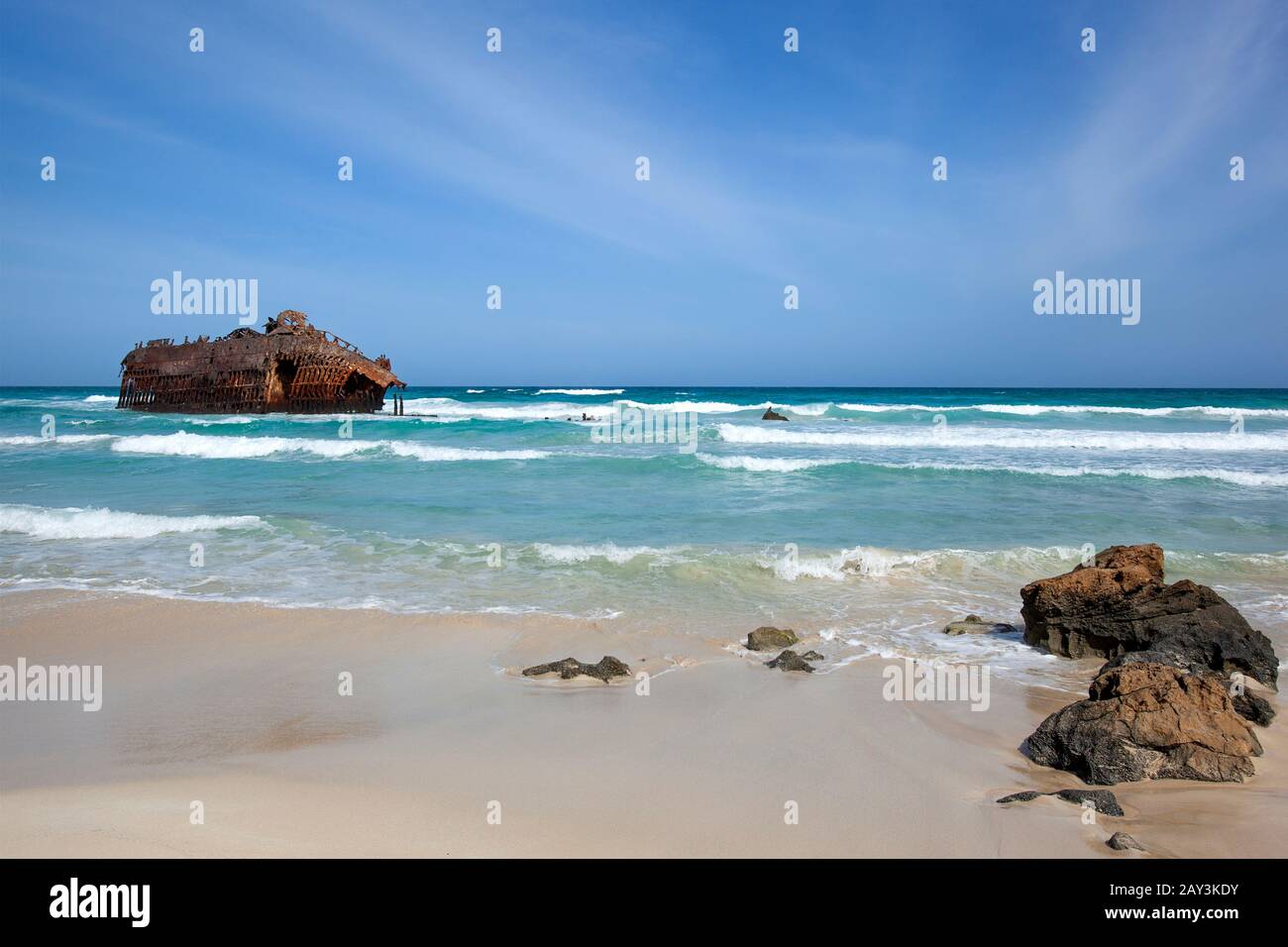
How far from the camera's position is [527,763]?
3916mm

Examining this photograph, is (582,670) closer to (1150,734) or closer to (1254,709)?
(1150,734)

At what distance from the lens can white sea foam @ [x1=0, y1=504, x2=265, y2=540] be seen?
1022cm

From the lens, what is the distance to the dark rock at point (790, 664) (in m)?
5.43

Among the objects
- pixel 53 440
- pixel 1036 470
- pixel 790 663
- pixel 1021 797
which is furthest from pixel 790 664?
pixel 53 440

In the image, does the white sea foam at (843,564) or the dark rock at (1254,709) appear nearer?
the dark rock at (1254,709)

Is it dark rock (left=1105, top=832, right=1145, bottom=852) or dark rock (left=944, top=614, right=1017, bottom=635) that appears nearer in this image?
dark rock (left=1105, top=832, right=1145, bottom=852)

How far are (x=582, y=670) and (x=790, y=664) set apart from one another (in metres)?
1.57

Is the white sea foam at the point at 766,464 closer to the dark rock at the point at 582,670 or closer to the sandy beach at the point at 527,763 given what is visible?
the sandy beach at the point at 527,763

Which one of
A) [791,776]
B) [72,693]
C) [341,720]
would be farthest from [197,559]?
[791,776]

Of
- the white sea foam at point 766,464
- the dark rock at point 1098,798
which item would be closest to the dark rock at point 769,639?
the dark rock at point 1098,798

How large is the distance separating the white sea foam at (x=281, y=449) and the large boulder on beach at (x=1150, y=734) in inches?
674

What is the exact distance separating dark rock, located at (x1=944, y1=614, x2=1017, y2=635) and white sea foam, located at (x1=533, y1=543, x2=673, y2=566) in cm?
364

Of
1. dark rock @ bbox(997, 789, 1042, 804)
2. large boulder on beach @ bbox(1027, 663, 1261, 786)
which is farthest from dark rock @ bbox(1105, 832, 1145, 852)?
large boulder on beach @ bbox(1027, 663, 1261, 786)

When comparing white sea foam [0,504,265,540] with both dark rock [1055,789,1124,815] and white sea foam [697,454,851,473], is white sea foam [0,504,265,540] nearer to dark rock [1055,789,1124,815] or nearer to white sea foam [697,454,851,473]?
dark rock [1055,789,1124,815]
